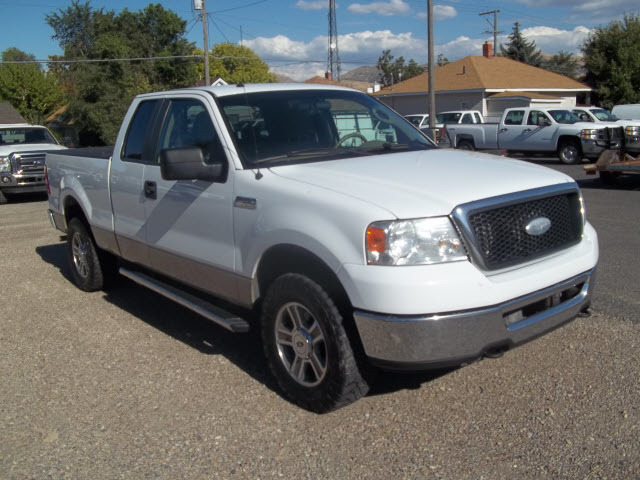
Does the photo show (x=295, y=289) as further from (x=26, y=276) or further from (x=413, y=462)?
(x=26, y=276)

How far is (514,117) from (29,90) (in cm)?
5313

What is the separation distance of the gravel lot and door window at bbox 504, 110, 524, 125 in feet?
61.4

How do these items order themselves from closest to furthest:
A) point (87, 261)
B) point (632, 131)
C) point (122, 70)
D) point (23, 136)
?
point (87, 261)
point (632, 131)
point (23, 136)
point (122, 70)

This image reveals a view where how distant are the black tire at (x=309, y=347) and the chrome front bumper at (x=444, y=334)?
0.67ft

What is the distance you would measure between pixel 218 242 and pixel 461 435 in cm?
201

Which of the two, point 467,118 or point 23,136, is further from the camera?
point 467,118

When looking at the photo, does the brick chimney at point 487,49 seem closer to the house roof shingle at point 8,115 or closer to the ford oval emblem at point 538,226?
the house roof shingle at point 8,115

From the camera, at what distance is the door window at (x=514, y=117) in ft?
77.4

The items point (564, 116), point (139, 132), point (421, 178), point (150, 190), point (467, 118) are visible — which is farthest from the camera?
point (467, 118)

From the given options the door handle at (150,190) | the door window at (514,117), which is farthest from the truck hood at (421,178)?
the door window at (514,117)

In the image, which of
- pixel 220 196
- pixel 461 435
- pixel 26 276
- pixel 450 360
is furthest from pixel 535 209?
pixel 26 276

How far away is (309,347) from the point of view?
3941mm

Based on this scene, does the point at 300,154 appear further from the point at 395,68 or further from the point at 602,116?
the point at 395,68

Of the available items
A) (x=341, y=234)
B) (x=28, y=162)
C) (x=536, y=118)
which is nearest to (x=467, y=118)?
(x=536, y=118)
